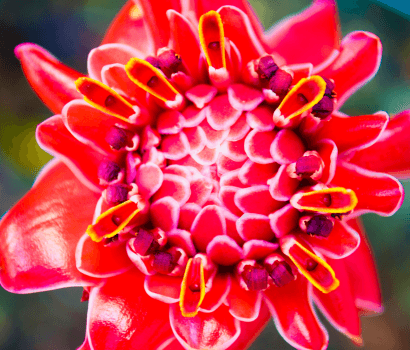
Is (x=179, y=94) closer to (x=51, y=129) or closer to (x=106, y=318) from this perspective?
(x=51, y=129)

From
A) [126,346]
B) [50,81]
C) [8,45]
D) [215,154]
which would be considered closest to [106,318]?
[126,346]

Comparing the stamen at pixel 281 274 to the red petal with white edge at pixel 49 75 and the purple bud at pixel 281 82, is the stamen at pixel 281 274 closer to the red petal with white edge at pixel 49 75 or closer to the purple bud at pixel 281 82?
the purple bud at pixel 281 82

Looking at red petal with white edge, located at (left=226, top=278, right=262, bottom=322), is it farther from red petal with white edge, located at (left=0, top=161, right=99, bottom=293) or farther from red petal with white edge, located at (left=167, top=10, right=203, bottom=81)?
red petal with white edge, located at (left=167, top=10, right=203, bottom=81)

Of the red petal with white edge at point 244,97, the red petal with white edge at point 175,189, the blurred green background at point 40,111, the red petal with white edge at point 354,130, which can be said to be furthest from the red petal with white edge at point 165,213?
the blurred green background at point 40,111

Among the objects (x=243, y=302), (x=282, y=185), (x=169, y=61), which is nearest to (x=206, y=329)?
(x=243, y=302)

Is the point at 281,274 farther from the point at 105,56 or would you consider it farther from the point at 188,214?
the point at 105,56

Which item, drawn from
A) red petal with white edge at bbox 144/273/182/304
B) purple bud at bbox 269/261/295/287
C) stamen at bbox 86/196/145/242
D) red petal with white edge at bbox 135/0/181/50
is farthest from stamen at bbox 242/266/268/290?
red petal with white edge at bbox 135/0/181/50
